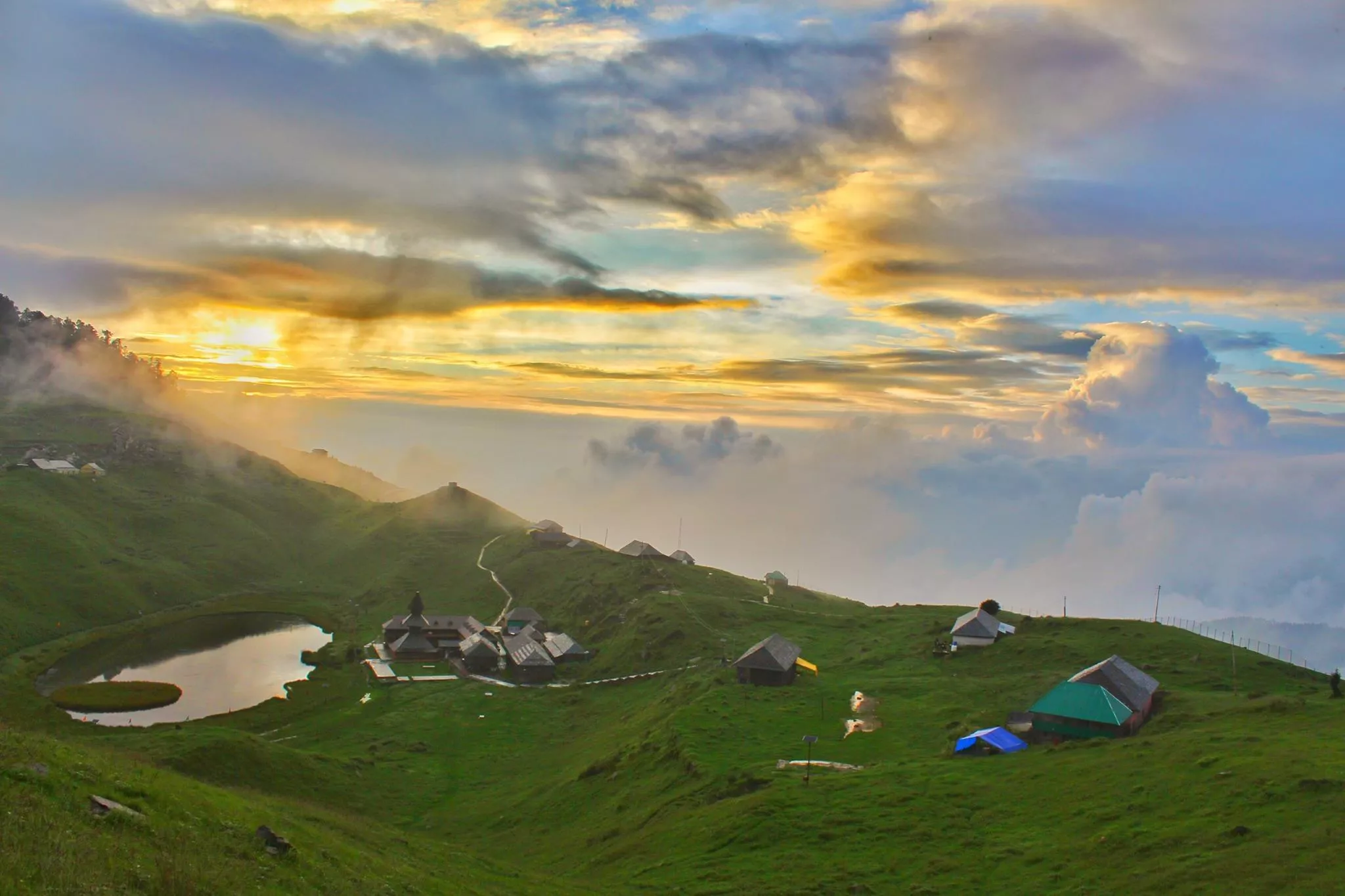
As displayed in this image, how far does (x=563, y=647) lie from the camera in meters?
127

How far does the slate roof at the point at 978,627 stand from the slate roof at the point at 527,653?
58.1 metres

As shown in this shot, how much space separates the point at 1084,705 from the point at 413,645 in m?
106

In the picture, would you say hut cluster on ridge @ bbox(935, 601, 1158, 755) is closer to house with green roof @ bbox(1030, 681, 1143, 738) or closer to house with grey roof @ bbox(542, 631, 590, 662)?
house with green roof @ bbox(1030, 681, 1143, 738)

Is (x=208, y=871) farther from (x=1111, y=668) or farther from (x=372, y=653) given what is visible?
(x=372, y=653)

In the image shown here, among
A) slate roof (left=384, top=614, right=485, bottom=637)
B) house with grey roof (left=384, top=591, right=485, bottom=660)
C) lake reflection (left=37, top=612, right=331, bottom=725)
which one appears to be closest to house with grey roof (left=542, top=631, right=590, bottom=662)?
house with grey roof (left=384, top=591, right=485, bottom=660)

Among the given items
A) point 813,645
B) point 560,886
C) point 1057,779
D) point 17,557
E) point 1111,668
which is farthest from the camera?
point 17,557

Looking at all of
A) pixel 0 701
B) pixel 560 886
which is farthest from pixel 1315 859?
pixel 0 701

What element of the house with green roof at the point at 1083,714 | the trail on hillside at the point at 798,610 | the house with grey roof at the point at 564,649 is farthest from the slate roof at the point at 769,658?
the trail on hillside at the point at 798,610

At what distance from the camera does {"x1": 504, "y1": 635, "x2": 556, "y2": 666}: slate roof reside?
121 metres

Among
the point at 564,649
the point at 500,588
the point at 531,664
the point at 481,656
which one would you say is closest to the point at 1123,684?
the point at 531,664

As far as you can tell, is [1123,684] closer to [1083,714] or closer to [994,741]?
[1083,714]

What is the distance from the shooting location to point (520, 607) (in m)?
155

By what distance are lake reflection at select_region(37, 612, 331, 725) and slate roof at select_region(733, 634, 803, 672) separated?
6544 cm

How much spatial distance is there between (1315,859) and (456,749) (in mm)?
77951
